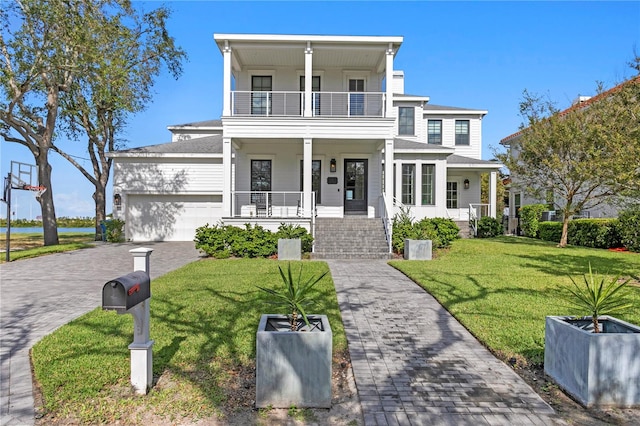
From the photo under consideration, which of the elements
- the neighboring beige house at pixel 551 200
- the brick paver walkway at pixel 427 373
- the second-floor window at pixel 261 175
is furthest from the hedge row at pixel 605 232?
the second-floor window at pixel 261 175

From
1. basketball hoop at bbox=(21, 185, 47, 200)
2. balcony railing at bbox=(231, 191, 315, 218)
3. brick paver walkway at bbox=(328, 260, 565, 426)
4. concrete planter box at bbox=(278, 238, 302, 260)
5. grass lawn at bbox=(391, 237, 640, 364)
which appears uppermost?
basketball hoop at bbox=(21, 185, 47, 200)

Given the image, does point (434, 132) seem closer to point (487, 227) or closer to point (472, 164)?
point (472, 164)

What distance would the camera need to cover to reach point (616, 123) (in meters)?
10.1

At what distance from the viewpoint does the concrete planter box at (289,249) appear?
40.5ft

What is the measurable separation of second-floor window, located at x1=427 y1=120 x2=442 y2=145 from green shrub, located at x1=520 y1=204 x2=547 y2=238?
→ 675cm

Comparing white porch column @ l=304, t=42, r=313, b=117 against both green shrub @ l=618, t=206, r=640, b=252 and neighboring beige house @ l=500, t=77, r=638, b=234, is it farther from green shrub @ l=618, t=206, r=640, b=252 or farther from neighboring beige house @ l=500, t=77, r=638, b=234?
green shrub @ l=618, t=206, r=640, b=252

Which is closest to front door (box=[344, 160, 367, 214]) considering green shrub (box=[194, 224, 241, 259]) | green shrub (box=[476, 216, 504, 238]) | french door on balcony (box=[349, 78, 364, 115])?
french door on balcony (box=[349, 78, 364, 115])

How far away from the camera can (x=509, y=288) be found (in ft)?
24.8

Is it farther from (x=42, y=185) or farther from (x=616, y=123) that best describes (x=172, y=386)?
(x=42, y=185)

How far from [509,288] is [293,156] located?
37.5 feet

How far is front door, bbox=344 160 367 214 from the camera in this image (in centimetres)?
1725

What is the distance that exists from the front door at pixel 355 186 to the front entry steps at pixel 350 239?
2.32 meters

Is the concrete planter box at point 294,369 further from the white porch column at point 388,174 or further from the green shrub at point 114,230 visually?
the green shrub at point 114,230

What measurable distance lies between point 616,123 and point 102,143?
25.1 metres
